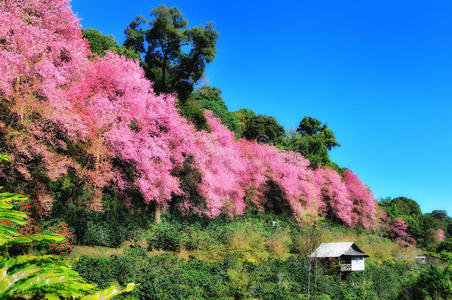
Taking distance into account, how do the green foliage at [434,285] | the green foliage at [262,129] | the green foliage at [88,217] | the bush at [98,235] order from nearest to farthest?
the green foliage at [88,217] < the bush at [98,235] < the green foliage at [434,285] < the green foliage at [262,129]

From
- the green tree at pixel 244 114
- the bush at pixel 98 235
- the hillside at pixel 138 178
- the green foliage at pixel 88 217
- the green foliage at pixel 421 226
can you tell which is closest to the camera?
the hillside at pixel 138 178

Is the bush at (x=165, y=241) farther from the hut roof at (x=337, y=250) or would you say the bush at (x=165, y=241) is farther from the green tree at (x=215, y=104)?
the green tree at (x=215, y=104)

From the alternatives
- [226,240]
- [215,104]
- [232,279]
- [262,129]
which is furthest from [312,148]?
[232,279]

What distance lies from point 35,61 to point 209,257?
10.5m

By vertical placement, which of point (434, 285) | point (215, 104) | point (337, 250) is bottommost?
point (434, 285)

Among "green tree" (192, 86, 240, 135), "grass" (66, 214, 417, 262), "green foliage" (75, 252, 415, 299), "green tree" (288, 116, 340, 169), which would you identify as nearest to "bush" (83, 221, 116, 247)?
"grass" (66, 214, 417, 262)

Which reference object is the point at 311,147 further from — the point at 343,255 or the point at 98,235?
the point at 98,235

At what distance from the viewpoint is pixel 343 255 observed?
15578mm

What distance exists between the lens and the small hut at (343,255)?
50.4ft

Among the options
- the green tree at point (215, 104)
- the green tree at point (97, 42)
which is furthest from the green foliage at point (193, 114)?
the green tree at point (97, 42)

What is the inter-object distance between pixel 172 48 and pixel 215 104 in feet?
22.2

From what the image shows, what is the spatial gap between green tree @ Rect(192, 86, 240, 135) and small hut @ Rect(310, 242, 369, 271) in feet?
44.8

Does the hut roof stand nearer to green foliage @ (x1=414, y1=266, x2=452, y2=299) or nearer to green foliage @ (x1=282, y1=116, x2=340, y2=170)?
green foliage @ (x1=414, y1=266, x2=452, y2=299)

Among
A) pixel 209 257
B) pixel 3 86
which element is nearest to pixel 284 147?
pixel 209 257
